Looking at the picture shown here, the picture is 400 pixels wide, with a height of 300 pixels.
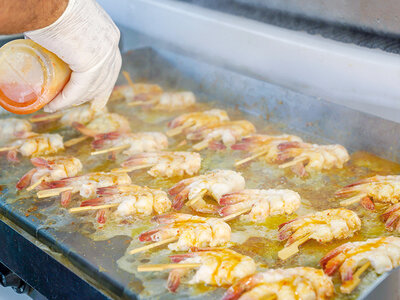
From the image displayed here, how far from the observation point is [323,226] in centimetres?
296

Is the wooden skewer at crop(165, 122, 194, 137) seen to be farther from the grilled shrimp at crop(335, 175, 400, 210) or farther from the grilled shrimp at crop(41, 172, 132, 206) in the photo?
the grilled shrimp at crop(335, 175, 400, 210)

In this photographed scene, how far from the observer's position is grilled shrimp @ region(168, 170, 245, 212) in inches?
132

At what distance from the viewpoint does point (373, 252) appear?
268cm

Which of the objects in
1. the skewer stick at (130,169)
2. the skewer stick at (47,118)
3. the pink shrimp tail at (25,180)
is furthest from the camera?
the skewer stick at (47,118)

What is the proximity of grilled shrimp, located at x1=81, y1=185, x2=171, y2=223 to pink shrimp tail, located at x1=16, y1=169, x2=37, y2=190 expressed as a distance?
0.55 metres

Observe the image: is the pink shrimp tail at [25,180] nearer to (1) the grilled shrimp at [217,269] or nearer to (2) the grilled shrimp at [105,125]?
(2) the grilled shrimp at [105,125]

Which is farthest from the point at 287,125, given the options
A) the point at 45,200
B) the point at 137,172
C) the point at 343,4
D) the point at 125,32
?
the point at 125,32

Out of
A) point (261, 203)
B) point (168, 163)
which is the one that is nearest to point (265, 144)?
point (168, 163)

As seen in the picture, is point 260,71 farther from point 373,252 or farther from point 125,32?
point 373,252

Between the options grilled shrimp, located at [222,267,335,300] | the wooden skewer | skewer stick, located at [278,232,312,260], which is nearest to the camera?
grilled shrimp, located at [222,267,335,300]

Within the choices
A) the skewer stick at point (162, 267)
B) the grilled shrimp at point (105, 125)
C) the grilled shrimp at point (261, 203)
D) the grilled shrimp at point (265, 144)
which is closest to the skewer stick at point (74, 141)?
the grilled shrimp at point (105, 125)

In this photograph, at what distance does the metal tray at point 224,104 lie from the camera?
282cm

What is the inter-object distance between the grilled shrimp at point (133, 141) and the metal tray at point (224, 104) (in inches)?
31.4

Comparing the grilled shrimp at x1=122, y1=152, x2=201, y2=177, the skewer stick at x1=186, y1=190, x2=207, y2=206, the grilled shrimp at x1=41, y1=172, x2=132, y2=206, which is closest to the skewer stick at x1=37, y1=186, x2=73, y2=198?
the grilled shrimp at x1=41, y1=172, x2=132, y2=206
